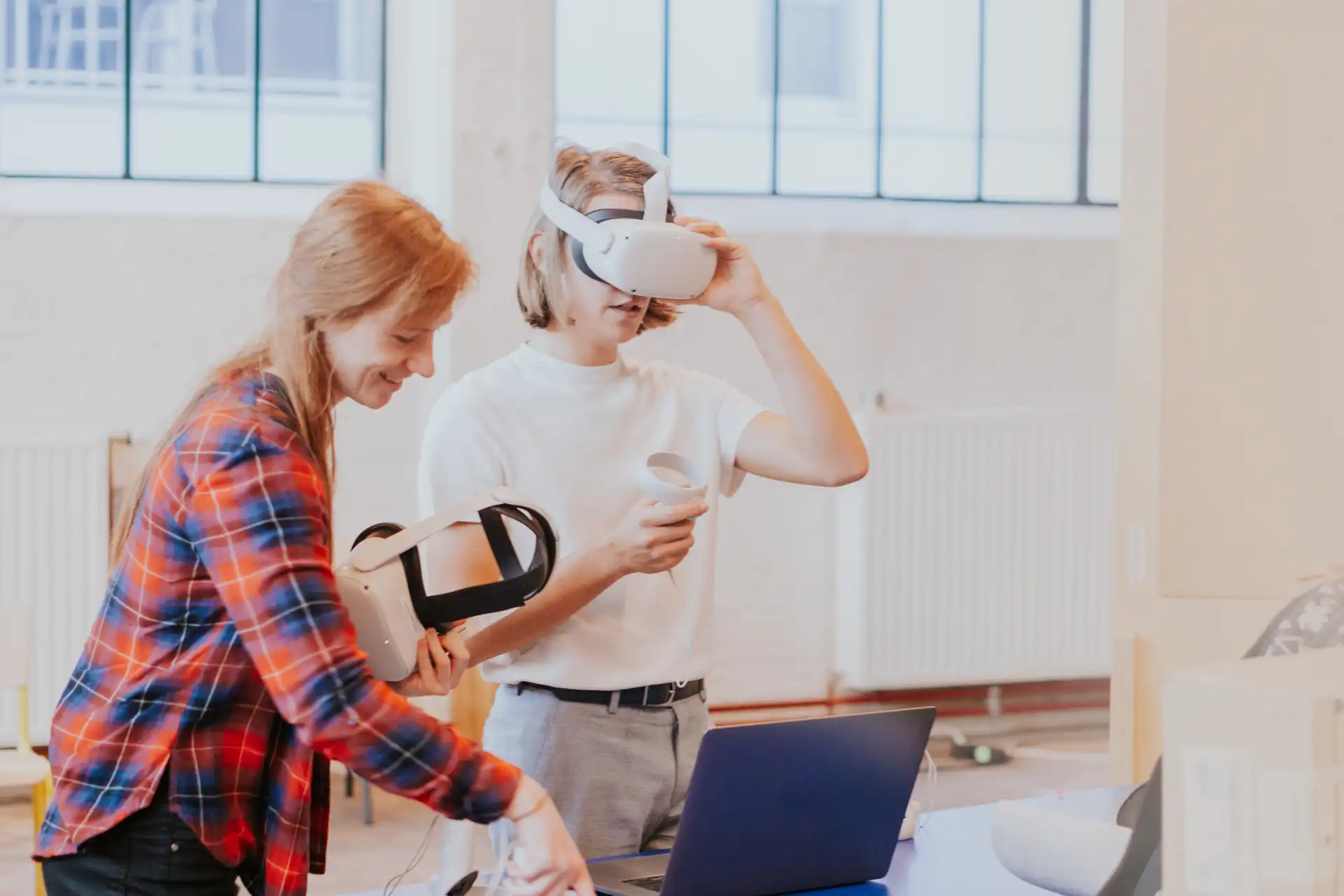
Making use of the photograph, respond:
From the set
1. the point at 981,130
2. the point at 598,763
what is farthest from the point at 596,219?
the point at 981,130

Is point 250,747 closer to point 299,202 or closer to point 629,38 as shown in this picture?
point 299,202

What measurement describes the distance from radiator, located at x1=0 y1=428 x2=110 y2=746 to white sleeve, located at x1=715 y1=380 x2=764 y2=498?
7.92 feet

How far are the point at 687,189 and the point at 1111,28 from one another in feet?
5.28

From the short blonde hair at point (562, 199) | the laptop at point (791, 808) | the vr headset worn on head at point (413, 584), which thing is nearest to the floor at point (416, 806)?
the laptop at point (791, 808)

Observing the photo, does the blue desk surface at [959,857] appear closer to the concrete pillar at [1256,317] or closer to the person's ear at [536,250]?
the concrete pillar at [1256,317]

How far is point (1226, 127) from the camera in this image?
1174 mm

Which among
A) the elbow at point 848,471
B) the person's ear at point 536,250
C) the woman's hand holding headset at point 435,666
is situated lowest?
the woman's hand holding headset at point 435,666

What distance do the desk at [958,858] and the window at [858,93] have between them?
3.10m

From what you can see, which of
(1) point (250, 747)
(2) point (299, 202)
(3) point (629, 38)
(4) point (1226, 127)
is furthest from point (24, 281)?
(4) point (1226, 127)

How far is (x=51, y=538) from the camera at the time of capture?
3.76 m

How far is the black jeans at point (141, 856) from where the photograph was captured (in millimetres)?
1225

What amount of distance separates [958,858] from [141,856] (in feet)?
2.84

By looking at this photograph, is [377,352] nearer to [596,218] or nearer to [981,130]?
[596,218]

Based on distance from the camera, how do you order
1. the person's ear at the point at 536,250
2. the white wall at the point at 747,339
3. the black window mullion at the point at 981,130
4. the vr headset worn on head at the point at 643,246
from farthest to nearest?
1. the black window mullion at the point at 981,130
2. the white wall at the point at 747,339
3. the person's ear at the point at 536,250
4. the vr headset worn on head at the point at 643,246
